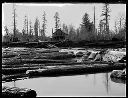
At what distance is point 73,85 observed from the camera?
1166 centimetres

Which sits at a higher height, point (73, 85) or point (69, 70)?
point (69, 70)

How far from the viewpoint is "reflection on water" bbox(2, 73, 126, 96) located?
1004cm

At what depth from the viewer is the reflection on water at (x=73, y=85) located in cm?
1004

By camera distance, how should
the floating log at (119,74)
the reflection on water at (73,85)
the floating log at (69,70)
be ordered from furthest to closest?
the floating log at (69,70) < the floating log at (119,74) < the reflection on water at (73,85)

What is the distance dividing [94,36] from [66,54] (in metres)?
14.0

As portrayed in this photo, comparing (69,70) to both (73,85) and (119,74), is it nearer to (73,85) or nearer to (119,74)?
(119,74)

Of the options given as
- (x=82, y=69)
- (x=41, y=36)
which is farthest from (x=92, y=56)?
(x=41, y=36)

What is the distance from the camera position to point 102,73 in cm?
1525

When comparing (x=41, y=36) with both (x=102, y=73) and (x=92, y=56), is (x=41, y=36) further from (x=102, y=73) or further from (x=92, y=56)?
(x=102, y=73)

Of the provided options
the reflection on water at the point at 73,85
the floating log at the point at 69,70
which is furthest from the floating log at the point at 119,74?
the floating log at the point at 69,70

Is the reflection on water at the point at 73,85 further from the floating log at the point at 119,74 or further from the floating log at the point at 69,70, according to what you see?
the floating log at the point at 69,70

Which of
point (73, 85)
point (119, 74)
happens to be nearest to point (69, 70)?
point (119, 74)

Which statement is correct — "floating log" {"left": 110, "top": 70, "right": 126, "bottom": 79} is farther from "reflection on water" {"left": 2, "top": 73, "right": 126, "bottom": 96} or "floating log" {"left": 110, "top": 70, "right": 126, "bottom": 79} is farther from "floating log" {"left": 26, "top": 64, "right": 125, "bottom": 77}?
"floating log" {"left": 26, "top": 64, "right": 125, "bottom": 77}

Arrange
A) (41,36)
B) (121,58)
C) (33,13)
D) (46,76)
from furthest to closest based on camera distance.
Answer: (33,13)
(41,36)
(121,58)
(46,76)
